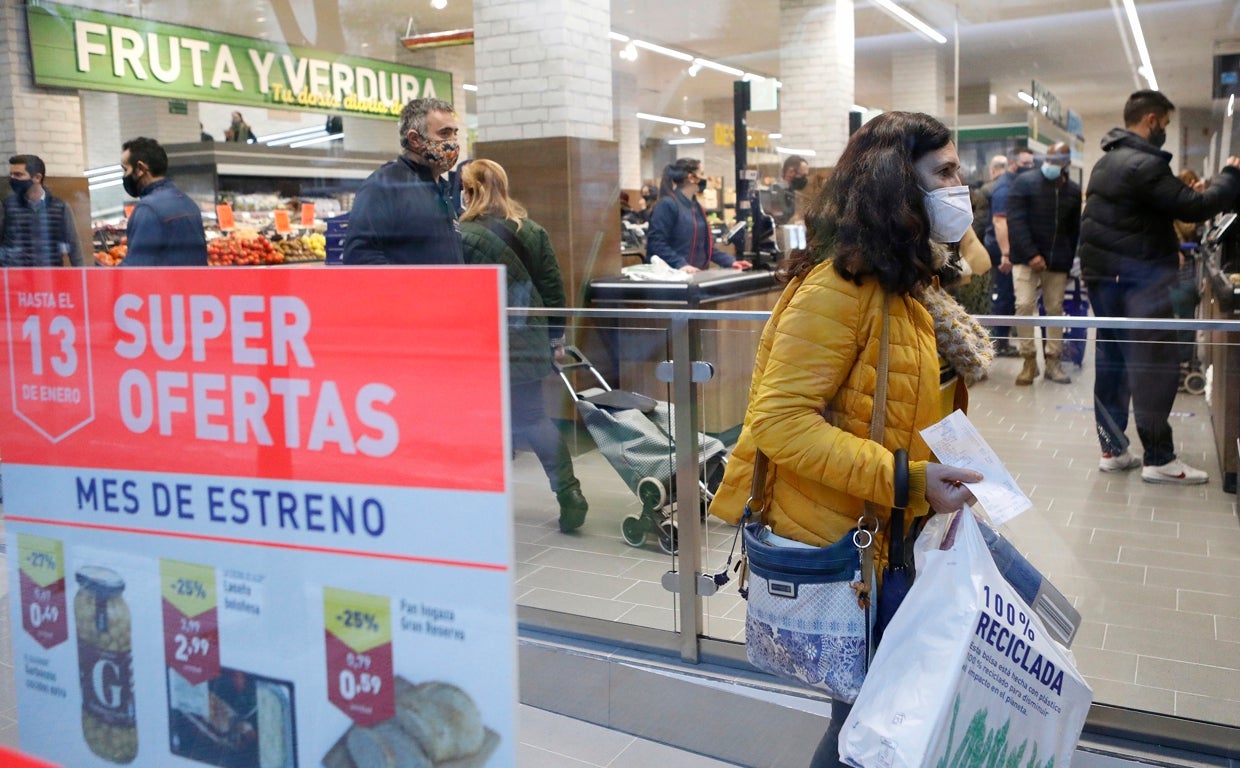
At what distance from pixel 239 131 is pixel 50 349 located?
7.88 metres

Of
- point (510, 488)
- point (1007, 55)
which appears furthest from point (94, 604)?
point (1007, 55)

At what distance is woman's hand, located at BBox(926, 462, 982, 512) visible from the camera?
1697mm

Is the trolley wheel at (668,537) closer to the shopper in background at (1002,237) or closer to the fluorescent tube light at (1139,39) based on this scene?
the shopper in background at (1002,237)

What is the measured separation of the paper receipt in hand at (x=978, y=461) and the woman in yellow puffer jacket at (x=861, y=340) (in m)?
0.03

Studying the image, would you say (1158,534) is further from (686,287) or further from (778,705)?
(686,287)

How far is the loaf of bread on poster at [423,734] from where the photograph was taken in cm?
117

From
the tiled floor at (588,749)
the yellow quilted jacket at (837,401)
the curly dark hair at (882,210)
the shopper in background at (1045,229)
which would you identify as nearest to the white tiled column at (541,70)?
Answer: the shopper in background at (1045,229)

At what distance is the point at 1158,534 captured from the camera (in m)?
2.65

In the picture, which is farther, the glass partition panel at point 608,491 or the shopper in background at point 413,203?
the shopper in background at point 413,203

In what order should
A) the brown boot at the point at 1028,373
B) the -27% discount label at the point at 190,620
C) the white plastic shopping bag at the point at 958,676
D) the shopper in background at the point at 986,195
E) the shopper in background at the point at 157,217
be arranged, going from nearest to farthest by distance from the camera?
the -27% discount label at the point at 190,620, the white plastic shopping bag at the point at 958,676, the brown boot at the point at 1028,373, the shopper in background at the point at 157,217, the shopper in background at the point at 986,195

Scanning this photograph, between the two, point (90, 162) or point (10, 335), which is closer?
point (10, 335)

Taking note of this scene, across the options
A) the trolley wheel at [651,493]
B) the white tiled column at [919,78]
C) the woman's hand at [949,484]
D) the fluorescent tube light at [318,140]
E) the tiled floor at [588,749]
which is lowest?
the tiled floor at [588,749]

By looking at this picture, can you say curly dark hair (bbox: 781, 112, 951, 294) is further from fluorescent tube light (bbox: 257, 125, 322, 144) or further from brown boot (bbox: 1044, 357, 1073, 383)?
fluorescent tube light (bbox: 257, 125, 322, 144)

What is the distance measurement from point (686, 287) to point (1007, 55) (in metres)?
4.96
